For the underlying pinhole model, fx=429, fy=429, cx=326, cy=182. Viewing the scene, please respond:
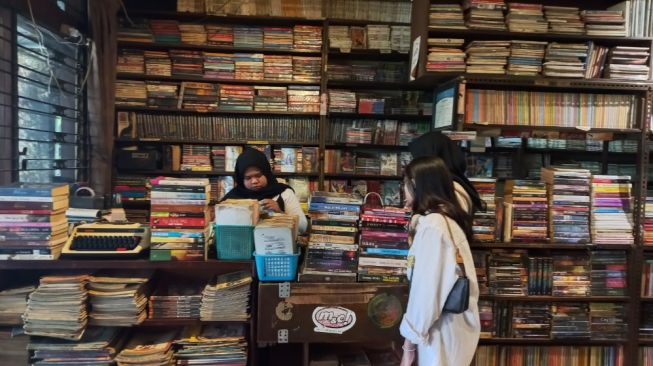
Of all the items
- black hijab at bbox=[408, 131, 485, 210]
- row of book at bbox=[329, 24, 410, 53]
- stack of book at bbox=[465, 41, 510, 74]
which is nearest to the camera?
black hijab at bbox=[408, 131, 485, 210]

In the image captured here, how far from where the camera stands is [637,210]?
2.55m

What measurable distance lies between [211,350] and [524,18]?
2.69 meters

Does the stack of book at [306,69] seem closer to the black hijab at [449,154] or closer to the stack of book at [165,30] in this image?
the stack of book at [165,30]

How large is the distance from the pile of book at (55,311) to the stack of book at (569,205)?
2476mm

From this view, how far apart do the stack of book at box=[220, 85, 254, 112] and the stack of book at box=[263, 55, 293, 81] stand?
0.25 metres

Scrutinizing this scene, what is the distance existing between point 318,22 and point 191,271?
256 centimetres

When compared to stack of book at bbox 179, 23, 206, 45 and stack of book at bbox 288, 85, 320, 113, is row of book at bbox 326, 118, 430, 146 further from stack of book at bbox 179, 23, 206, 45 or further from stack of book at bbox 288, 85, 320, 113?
stack of book at bbox 179, 23, 206, 45

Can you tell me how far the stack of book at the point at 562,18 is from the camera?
2803 millimetres

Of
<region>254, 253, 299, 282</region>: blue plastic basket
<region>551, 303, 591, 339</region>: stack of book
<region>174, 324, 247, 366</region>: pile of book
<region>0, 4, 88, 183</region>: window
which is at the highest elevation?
<region>0, 4, 88, 183</region>: window

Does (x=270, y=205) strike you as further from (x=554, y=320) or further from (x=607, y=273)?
(x=607, y=273)

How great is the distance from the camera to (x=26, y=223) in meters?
1.75

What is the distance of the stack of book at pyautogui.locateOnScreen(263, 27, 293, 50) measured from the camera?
12.2 ft

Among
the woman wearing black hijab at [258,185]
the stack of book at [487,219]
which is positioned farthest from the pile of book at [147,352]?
the stack of book at [487,219]

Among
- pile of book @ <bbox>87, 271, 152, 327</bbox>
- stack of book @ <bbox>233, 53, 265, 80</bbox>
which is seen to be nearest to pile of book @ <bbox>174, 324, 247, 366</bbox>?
pile of book @ <bbox>87, 271, 152, 327</bbox>
